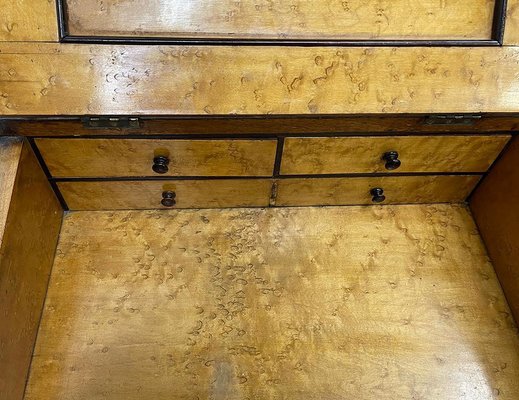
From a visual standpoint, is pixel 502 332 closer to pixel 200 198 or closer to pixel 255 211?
pixel 255 211

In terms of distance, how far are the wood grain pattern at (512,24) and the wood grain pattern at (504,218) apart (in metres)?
0.27

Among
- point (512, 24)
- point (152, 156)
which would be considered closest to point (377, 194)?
point (512, 24)

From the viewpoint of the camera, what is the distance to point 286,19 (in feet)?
3.71

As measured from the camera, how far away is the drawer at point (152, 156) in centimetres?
121

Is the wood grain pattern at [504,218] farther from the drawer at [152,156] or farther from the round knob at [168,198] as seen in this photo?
the round knob at [168,198]

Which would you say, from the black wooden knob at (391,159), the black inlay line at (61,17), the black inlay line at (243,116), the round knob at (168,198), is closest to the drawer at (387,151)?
the black wooden knob at (391,159)

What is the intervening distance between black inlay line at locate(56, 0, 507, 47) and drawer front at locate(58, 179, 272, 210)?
41 centimetres

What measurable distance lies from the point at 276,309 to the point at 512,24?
96cm

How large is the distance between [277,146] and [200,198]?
0.34 meters

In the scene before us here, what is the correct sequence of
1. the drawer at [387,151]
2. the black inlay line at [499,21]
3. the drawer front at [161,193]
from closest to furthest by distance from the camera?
the black inlay line at [499,21], the drawer at [387,151], the drawer front at [161,193]

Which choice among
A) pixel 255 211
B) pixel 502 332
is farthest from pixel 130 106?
pixel 502 332

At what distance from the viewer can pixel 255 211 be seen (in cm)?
152

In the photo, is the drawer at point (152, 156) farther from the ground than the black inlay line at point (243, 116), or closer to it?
farther from the ground

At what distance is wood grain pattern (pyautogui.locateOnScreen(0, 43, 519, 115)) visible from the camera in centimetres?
107
